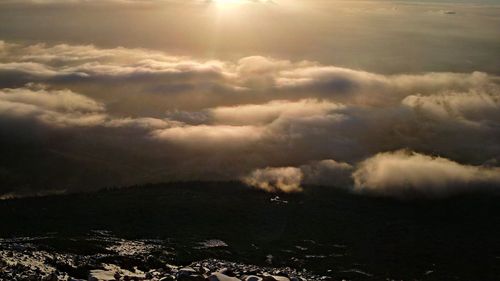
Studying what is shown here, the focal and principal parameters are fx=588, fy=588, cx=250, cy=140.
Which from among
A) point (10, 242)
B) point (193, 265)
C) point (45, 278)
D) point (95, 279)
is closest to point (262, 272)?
point (193, 265)

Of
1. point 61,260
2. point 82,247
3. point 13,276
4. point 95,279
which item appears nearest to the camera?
point 13,276

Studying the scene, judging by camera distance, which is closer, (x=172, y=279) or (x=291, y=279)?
(x=172, y=279)

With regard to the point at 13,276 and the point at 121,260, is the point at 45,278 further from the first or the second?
A: the point at 121,260

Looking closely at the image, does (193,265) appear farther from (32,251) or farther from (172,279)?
(32,251)

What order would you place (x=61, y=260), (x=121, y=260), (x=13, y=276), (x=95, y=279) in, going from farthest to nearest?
(x=121, y=260) → (x=61, y=260) → (x=95, y=279) → (x=13, y=276)

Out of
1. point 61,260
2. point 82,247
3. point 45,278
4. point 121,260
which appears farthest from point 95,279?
point 82,247

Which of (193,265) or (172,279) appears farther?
(193,265)

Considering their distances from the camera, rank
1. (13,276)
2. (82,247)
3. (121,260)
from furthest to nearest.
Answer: (82,247) → (121,260) → (13,276)

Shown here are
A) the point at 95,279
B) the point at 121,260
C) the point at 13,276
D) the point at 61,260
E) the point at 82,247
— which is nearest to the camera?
the point at 13,276
